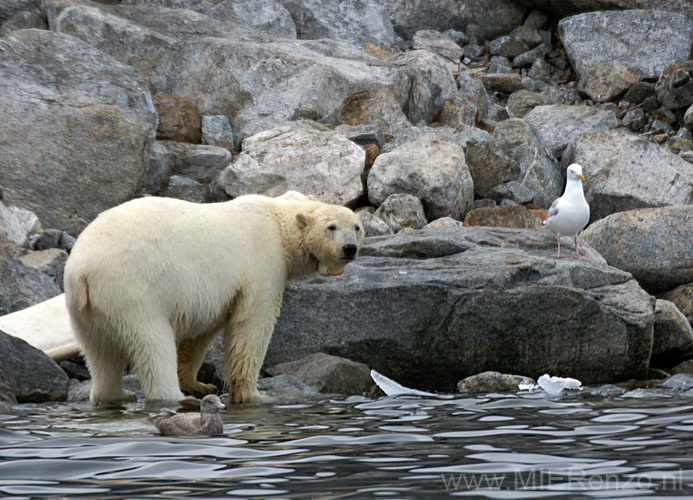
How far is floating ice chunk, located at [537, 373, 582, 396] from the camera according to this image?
303 inches

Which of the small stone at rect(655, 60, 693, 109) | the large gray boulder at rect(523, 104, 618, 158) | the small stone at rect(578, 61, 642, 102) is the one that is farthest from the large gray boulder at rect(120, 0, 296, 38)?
the small stone at rect(655, 60, 693, 109)

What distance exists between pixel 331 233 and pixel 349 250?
0.74ft

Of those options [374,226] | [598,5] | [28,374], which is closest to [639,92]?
[598,5]

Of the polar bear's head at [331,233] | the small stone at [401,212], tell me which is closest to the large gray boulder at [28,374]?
the polar bear's head at [331,233]

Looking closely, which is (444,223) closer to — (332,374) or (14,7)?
(332,374)

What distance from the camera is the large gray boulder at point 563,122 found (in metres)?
18.7

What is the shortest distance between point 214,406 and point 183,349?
2190 millimetres

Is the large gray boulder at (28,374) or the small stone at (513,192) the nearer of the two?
the large gray boulder at (28,374)

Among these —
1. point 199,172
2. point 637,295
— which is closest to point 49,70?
point 199,172

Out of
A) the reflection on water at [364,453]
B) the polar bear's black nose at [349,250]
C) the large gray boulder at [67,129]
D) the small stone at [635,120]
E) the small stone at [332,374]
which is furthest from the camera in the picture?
the small stone at [635,120]

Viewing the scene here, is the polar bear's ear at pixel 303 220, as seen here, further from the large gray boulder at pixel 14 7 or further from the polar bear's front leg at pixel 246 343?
the large gray boulder at pixel 14 7

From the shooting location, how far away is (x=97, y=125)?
13188 mm

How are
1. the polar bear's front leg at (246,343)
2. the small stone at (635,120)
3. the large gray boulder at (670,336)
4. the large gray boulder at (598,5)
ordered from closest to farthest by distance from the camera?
the polar bear's front leg at (246,343)
the large gray boulder at (670,336)
the small stone at (635,120)
the large gray boulder at (598,5)

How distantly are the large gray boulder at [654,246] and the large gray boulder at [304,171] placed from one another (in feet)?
15.4
